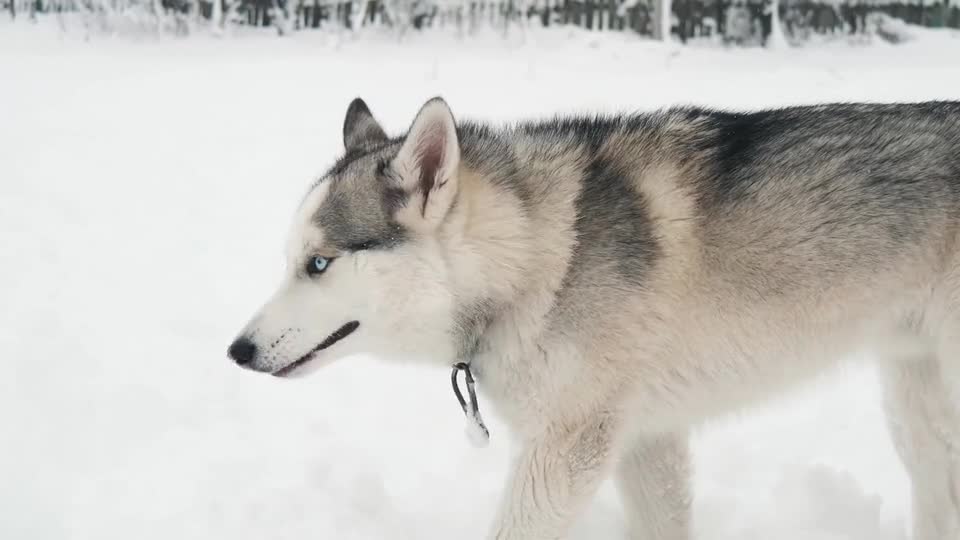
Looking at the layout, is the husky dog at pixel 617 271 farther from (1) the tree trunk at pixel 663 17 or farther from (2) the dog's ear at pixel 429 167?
(1) the tree trunk at pixel 663 17

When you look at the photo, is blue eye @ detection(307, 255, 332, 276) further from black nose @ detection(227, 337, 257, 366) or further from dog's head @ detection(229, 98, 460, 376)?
black nose @ detection(227, 337, 257, 366)

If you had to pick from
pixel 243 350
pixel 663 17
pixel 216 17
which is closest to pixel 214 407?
pixel 243 350

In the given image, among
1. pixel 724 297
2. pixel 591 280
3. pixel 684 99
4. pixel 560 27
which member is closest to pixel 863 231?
pixel 724 297

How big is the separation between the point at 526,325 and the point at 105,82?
1038 centimetres

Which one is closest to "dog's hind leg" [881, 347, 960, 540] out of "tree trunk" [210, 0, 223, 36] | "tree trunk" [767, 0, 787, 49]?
"tree trunk" [767, 0, 787, 49]

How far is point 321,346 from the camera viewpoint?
2.56 meters

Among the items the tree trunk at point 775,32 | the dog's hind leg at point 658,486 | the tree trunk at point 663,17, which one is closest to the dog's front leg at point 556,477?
the dog's hind leg at point 658,486

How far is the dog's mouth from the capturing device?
2553 millimetres

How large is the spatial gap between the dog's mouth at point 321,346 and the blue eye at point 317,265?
0.18 meters

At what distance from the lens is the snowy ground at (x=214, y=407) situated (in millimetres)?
3352

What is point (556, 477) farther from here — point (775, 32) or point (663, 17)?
Result: point (775, 32)

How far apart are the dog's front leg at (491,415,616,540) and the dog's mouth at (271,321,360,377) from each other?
645 mm

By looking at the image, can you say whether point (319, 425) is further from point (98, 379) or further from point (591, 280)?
point (591, 280)

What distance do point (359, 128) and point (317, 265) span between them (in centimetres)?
78
